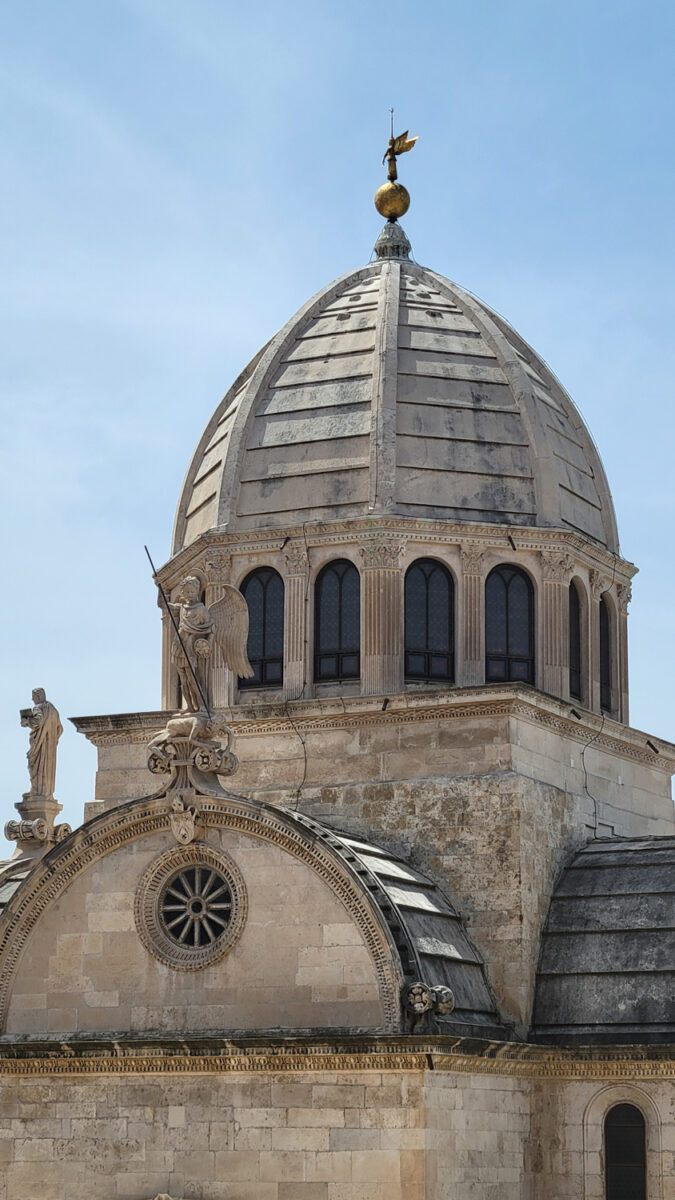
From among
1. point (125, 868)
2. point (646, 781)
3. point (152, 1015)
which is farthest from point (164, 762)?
point (646, 781)

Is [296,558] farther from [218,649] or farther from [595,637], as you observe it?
[595,637]

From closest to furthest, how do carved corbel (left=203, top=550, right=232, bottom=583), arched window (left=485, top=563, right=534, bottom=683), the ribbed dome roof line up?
arched window (left=485, top=563, right=534, bottom=683) < the ribbed dome roof < carved corbel (left=203, top=550, right=232, bottom=583)

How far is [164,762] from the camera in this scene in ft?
106

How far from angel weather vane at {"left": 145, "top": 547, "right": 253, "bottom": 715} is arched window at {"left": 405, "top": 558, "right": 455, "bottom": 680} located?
4433mm

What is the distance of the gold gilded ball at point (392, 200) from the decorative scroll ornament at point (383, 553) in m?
10.1

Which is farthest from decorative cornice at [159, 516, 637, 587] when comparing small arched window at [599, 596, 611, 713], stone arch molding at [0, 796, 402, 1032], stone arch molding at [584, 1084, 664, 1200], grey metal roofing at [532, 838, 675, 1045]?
stone arch molding at [584, 1084, 664, 1200]

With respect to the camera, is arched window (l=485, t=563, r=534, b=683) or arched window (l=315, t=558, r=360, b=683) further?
arched window (l=485, t=563, r=534, b=683)

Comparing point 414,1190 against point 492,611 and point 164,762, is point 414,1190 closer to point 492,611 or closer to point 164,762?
point 164,762

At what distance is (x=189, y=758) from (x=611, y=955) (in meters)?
7.29

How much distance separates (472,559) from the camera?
124 feet

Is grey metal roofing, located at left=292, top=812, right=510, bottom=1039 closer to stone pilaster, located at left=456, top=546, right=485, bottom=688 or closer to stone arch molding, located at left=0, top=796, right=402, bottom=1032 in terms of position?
stone arch molding, located at left=0, top=796, right=402, bottom=1032

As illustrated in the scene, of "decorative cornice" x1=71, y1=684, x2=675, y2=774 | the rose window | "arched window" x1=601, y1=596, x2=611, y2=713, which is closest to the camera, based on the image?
the rose window

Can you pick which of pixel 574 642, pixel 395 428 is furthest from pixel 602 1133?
pixel 395 428

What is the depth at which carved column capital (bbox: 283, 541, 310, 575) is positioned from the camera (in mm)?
38062
